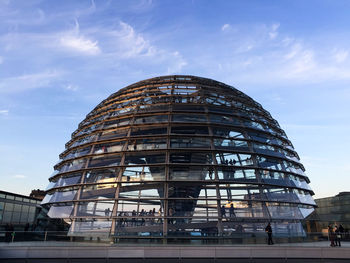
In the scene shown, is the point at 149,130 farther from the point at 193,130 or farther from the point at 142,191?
the point at 142,191

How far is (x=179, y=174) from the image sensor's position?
54.3 ft

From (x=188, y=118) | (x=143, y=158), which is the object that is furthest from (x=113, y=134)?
(x=188, y=118)

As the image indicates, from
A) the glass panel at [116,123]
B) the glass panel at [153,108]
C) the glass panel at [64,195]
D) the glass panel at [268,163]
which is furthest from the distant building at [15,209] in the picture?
the glass panel at [268,163]

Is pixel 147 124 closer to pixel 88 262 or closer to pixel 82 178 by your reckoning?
pixel 82 178

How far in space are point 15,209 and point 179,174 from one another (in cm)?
2655

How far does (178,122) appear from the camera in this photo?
19000mm

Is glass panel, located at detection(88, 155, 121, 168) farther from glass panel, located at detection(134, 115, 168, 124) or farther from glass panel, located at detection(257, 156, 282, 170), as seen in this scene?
glass panel, located at detection(257, 156, 282, 170)

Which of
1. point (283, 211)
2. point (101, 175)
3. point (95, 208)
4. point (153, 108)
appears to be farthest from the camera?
point (153, 108)

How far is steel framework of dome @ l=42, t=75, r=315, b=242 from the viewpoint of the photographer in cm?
1511

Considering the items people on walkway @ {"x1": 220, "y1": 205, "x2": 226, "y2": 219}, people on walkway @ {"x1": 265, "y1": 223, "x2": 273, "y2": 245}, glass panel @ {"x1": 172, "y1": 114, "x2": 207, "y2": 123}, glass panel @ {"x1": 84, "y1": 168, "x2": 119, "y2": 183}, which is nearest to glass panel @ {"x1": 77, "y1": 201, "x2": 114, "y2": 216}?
glass panel @ {"x1": 84, "y1": 168, "x2": 119, "y2": 183}

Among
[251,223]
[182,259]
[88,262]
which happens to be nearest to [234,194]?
[251,223]

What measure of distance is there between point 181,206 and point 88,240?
5.31m

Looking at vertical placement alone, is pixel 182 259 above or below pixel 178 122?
below

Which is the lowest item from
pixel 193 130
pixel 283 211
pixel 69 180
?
pixel 283 211
